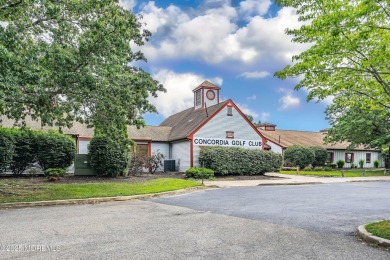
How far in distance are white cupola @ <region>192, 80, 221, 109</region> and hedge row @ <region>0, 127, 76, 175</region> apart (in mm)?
14239

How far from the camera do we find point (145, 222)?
789 centimetres

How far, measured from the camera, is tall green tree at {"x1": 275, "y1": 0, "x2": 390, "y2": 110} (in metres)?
6.50

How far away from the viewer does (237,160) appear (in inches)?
996

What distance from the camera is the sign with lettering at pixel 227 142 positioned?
26.3 m

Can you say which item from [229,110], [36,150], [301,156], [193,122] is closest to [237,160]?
[229,110]

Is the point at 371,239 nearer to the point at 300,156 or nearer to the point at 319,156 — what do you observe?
the point at 300,156

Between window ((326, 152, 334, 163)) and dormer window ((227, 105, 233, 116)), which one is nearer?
dormer window ((227, 105, 233, 116))

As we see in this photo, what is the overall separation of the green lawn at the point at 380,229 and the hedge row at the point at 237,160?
56.6 ft

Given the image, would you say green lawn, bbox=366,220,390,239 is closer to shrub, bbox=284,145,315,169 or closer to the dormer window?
the dormer window

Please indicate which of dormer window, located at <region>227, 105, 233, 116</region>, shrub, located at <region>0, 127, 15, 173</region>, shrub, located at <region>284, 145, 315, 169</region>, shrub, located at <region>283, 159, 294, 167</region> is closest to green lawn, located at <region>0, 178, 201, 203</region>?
shrub, located at <region>0, 127, 15, 173</region>

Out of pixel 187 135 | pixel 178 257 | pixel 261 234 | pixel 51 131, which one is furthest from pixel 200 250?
pixel 187 135

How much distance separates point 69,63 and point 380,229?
1057 centimetres

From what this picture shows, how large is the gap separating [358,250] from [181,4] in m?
13.3

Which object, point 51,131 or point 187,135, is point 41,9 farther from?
point 187,135
